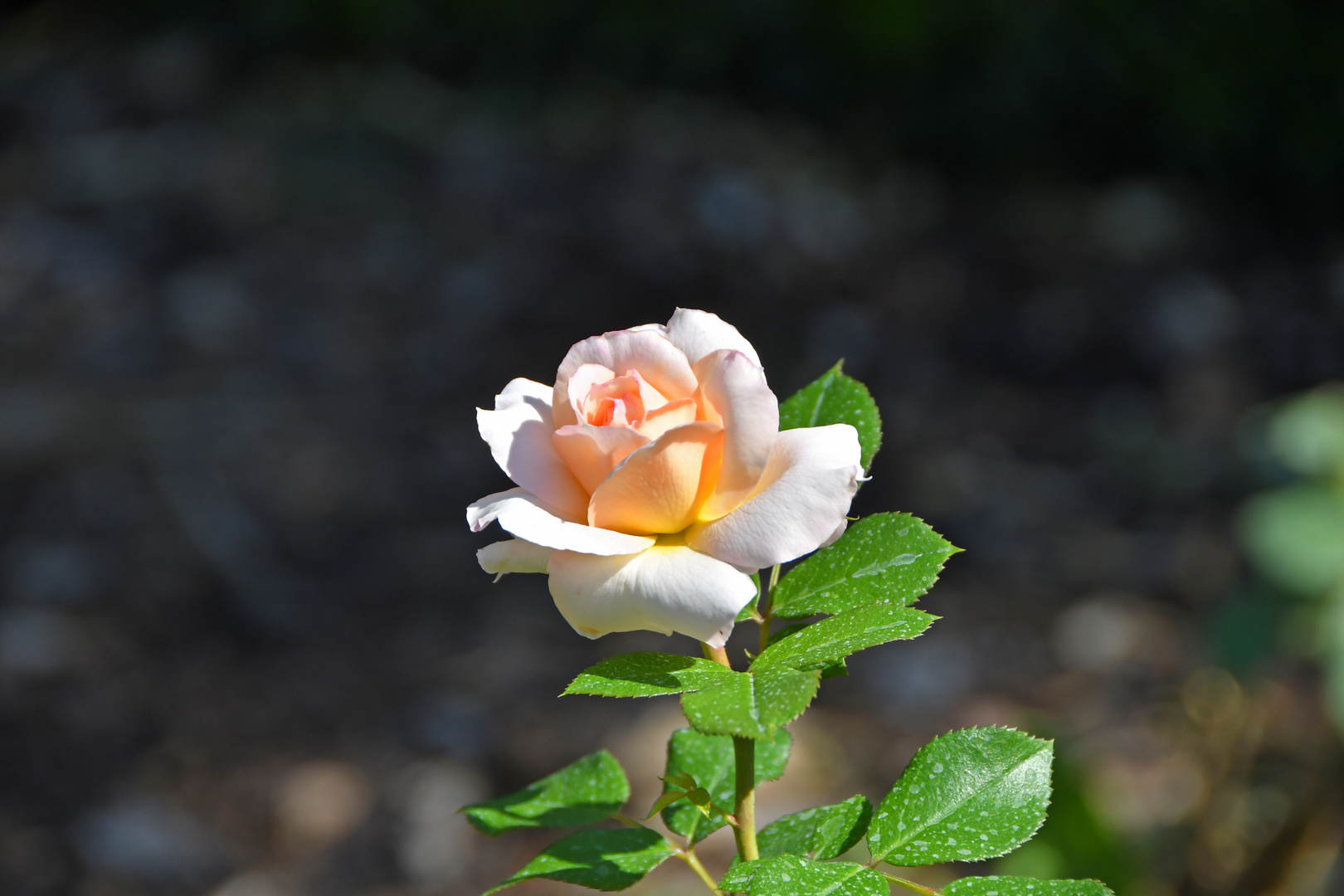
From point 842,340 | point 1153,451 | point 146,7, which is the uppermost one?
point 146,7

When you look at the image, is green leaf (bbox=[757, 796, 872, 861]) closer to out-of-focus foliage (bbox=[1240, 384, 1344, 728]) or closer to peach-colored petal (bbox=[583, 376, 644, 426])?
peach-colored petal (bbox=[583, 376, 644, 426])

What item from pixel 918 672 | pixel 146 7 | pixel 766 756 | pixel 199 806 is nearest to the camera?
pixel 766 756

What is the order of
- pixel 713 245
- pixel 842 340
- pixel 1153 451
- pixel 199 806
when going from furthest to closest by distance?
pixel 713 245 → pixel 842 340 → pixel 1153 451 → pixel 199 806

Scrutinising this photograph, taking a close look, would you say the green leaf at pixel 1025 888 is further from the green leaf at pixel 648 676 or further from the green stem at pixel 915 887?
the green leaf at pixel 648 676

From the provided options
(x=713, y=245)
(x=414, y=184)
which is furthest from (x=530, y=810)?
(x=414, y=184)

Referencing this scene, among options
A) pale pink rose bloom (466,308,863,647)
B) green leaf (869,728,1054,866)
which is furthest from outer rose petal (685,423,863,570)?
green leaf (869,728,1054,866)

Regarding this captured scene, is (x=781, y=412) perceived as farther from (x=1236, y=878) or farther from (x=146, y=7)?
(x=146, y=7)

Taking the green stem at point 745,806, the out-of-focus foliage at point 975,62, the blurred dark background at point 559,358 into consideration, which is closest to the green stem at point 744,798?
the green stem at point 745,806
